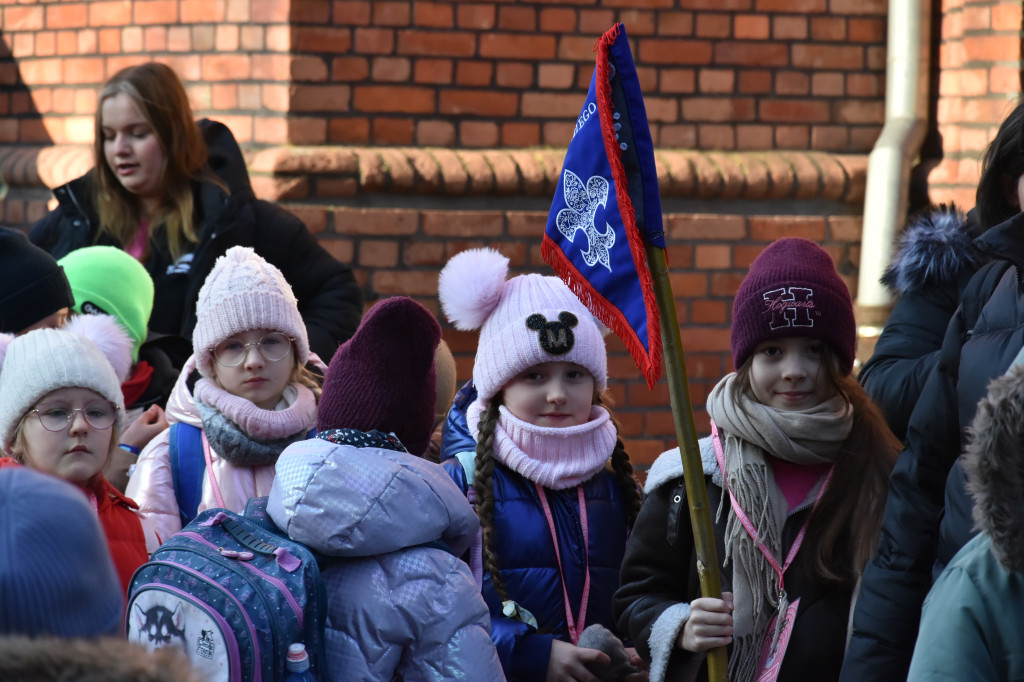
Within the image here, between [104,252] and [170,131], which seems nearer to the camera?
[104,252]

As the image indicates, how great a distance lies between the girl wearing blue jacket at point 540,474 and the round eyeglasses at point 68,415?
85cm

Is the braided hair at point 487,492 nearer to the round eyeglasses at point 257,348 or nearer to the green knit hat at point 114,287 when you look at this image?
the round eyeglasses at point 257,348

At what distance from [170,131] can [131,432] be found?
114 centimetres

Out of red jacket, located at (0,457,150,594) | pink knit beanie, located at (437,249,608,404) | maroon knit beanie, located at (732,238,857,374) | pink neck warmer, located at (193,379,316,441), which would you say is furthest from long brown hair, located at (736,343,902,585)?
red jacket, located at (0,457,150,594)

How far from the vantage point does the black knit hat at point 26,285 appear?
3.41 m

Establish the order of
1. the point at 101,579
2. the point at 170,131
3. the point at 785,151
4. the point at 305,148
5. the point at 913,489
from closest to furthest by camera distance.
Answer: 1. the point at 101,579
2. the point at 913,489
3. the point at 170,131
4. the point at 305,148
5. the point at 785,151

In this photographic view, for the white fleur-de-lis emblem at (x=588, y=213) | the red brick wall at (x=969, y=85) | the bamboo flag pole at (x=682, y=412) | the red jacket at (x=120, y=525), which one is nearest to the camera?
the bamboo flag pole at (x=682, y=412)

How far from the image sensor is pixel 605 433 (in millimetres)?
3057

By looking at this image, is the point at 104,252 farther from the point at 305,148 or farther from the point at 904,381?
the point at 904,381

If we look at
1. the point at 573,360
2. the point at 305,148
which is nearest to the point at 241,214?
the point at 305,148

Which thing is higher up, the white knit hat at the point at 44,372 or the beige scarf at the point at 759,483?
the white knit hat at the point at 44,372

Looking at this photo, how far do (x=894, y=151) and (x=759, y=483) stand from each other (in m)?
2.91

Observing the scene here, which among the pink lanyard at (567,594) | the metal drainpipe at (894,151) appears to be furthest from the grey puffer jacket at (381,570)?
the metal drainpipe at (894,151)

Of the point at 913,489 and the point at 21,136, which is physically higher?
the point at 21,136
